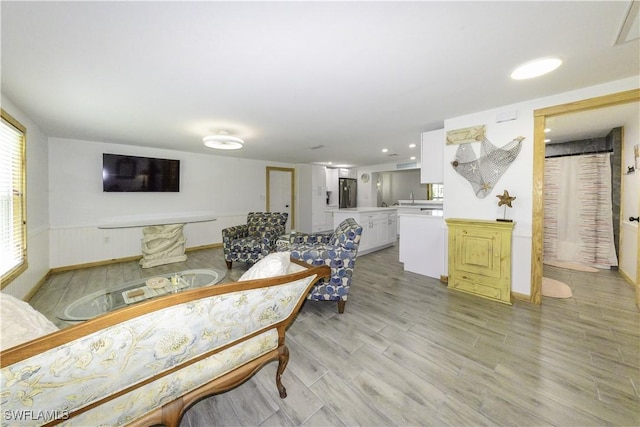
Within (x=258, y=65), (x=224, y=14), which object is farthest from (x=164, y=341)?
(x=258, y=65)

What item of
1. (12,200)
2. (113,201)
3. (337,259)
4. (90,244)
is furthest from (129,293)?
(113,201)

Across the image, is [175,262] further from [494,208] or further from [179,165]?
[494,208]

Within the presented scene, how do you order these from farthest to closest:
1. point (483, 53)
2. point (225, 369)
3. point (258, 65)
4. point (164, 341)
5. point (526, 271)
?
point (526, 271) → point (258, 65) → point (483, 53) → point (225, 369) → point (164, 341)

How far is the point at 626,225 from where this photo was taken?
11.0 ft

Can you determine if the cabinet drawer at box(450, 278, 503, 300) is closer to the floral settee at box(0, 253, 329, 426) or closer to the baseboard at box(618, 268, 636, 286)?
the baseboard at box(618, 268, 636, 286)

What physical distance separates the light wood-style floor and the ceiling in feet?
7.36

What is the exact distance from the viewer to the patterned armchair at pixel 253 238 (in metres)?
3.80

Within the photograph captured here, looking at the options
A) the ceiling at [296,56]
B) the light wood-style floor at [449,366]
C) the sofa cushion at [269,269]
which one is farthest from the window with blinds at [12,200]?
the sofa cushion at [269,269]

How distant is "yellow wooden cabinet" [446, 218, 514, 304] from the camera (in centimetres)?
265

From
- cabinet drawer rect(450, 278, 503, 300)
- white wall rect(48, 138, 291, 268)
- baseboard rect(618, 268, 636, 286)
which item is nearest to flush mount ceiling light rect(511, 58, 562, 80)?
cabinet drawer rect(450, 278, 503, 300)

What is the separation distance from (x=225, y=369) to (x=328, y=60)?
2085mm

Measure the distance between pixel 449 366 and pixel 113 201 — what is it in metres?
5.78

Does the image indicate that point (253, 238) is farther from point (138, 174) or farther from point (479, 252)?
point (479, 252)

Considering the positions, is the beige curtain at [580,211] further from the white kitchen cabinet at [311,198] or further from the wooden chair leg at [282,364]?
the white kitchen cabinet at [311,198]
